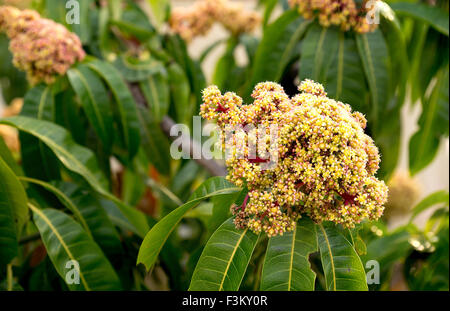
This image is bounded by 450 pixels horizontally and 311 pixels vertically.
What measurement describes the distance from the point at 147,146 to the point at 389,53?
68 centimetres

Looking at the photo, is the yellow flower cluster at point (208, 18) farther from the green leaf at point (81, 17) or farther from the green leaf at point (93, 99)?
the green leaf at point (93, 99)

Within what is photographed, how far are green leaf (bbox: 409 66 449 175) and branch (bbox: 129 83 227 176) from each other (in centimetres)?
50

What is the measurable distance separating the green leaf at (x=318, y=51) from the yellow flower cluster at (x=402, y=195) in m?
0.78

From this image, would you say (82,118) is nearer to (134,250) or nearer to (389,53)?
(134,250)

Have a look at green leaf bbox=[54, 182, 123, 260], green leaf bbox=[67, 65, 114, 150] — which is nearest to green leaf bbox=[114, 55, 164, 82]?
green leaf bbox=[67, 65, 114, 150]

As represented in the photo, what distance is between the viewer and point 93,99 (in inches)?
41.2

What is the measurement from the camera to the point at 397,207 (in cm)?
167

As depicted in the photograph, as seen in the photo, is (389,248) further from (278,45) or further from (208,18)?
(208,18)

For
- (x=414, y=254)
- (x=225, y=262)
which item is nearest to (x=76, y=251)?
(x=225, y=262)

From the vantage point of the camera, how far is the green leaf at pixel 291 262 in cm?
61

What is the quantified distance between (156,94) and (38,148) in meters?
0.40

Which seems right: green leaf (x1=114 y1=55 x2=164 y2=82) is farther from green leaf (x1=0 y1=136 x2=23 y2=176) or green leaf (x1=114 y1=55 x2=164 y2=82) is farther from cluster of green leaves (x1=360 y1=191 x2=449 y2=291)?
cluster of green leaves (x1=360 y1=191 x2=449 y2=291)

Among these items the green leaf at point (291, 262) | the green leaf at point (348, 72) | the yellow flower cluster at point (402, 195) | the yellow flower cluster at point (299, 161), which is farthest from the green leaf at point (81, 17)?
Result: the yellow flower cluster at point (402, 195)
